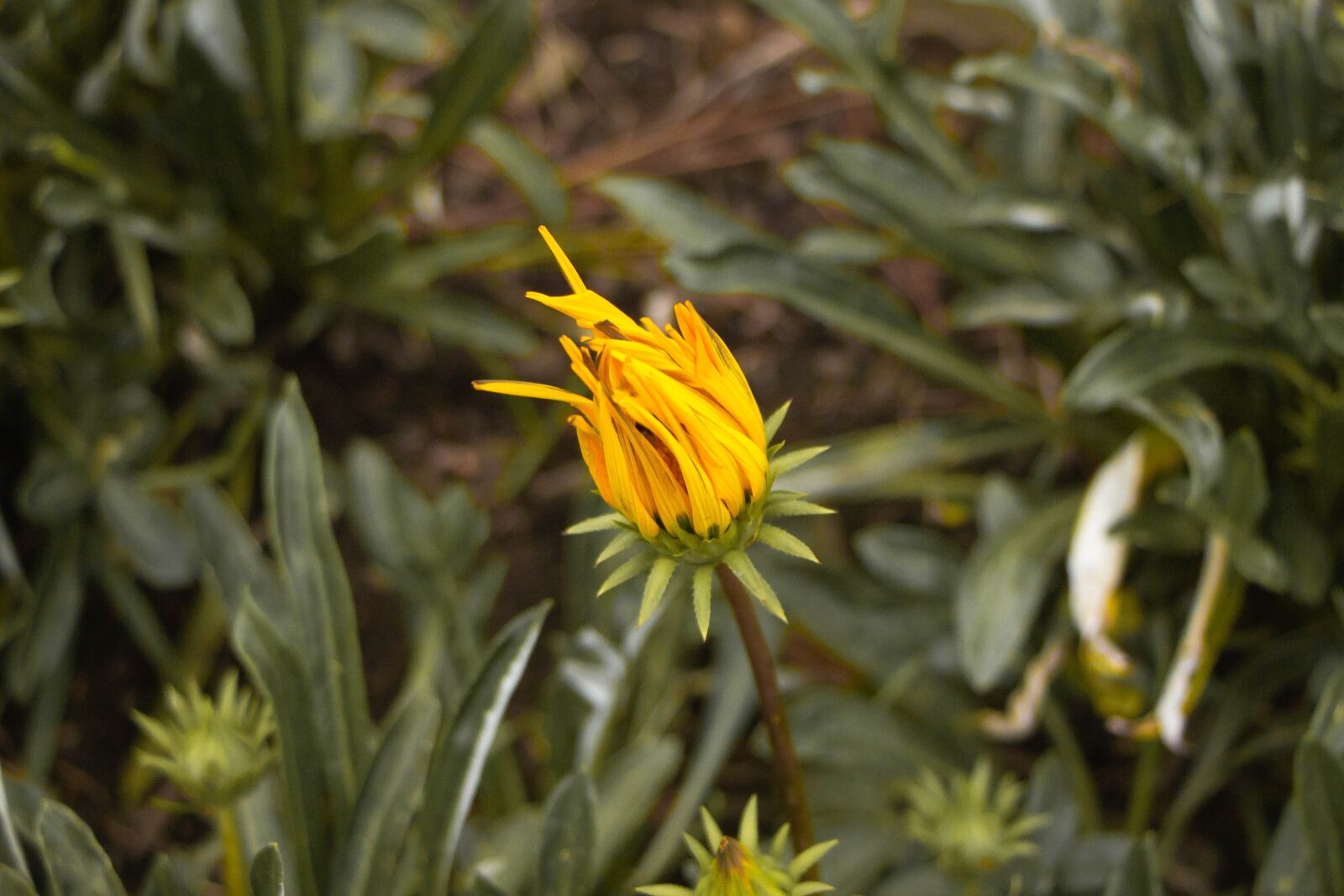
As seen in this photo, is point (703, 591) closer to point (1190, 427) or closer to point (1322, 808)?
point (1322, 808)

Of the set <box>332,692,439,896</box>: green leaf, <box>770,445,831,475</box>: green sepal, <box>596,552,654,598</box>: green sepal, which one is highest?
<box>770,445,831,475</box>: green sepal

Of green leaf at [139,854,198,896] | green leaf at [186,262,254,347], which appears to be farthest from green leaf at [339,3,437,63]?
green leaf at [139,854,198,896]

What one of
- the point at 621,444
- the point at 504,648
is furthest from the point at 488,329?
the point at 621,444

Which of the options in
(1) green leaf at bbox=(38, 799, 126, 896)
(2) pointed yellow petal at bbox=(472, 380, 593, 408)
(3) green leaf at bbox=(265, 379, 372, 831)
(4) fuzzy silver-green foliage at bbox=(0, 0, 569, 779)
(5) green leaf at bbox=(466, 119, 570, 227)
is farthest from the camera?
(5) green leaf at bbox=(466, 119, 570, 227)

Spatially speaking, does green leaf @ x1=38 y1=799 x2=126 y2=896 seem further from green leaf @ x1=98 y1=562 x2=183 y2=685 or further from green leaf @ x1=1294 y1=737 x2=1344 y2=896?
green leaf @ x1=1294 y1=737 x2=1344 y2=896

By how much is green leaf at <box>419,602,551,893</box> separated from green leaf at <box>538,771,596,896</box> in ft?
0.25

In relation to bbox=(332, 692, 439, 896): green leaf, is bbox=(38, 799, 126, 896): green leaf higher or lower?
lower

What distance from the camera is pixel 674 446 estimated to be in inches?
28.8

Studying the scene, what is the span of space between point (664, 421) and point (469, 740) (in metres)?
0.45

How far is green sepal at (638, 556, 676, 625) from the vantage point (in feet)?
2.47

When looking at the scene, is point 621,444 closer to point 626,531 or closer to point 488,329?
point 626,531

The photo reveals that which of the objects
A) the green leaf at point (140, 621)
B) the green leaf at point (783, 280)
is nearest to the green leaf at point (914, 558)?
the green leaf at point (783, 280)

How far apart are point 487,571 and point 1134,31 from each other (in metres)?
1.12

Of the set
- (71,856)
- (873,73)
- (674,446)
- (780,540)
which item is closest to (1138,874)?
(780,540)
